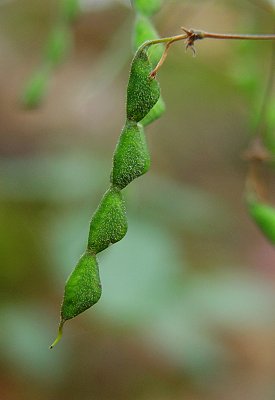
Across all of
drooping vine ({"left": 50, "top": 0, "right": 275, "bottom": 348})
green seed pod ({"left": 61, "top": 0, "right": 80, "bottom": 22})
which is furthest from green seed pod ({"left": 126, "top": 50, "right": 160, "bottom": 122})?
green seed pod ({"left": 61, "top": 0, "right": 80, "bottom": 22})

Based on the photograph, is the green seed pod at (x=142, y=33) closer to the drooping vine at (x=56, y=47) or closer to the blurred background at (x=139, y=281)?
the blurred background at (x=139, y=281)

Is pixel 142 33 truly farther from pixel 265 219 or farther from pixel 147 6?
pixel 265 219

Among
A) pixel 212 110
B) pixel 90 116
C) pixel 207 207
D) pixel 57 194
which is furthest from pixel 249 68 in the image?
pixel 90 116

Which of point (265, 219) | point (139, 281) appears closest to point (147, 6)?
point (265, 219)

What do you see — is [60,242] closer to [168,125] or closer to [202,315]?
[202,315]

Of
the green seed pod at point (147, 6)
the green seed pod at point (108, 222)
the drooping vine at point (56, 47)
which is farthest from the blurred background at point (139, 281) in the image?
the green seed pod at point (108, 222)

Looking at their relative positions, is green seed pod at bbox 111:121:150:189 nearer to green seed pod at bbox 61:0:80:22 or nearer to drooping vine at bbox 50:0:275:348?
drooping vine at bbox 50:0:275:348
